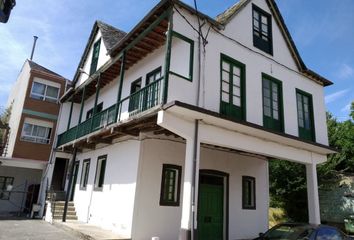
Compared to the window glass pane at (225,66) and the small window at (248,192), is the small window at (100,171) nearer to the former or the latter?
the small window at (248,192)

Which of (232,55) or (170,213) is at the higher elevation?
(232,55)

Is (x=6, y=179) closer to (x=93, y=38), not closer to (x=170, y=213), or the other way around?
(x=93, y=38)

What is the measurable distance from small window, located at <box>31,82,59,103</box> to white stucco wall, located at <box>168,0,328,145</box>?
14539 mm

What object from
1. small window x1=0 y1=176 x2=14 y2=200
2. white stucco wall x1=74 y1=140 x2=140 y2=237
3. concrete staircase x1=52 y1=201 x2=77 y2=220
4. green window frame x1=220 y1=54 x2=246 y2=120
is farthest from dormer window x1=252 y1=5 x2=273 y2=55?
small window x1=0 y1=176 x2=14 y2=200

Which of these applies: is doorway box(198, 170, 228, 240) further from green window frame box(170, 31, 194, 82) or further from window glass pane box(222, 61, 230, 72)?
green window frame box(170, 31, 194, 82)

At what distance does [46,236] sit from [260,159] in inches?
396

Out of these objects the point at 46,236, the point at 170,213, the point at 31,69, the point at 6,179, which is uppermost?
the point at 31,69

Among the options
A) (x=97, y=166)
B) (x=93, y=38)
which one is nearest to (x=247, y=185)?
(x=97, y=166)

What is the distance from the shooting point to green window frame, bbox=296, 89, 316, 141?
43.9 feet

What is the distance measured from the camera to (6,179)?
69.8ft

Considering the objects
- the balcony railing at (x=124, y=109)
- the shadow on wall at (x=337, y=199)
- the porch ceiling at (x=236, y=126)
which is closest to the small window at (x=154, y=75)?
the balcony railing at (x=124, y=109)

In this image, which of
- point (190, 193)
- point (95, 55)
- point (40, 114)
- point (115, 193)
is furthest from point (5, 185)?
point (190, 193)

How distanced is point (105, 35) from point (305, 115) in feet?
37.4

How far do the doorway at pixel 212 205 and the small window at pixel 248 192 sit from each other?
3.92 feet
